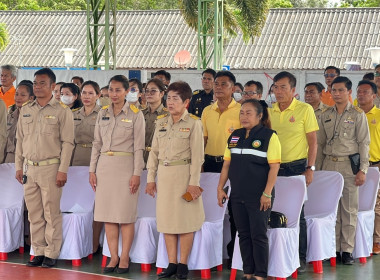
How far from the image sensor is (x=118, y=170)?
7441 millimetres

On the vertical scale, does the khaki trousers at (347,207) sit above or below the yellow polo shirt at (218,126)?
below

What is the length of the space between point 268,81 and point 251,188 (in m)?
5.43

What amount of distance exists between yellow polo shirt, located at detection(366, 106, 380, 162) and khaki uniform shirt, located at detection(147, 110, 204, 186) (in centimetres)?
215

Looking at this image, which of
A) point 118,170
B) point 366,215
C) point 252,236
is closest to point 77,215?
point 118,170

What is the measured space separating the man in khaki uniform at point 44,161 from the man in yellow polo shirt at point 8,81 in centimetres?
190

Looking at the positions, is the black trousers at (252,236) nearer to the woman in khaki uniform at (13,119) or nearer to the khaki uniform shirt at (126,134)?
the khaki uniform shirt at (126,134)

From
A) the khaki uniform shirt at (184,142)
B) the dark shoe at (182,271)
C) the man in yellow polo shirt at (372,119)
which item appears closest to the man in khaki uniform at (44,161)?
the khaki uniform shirt at (184,142)

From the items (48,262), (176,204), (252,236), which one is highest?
(176,204)

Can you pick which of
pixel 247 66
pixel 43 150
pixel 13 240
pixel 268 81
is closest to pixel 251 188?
pixel 43 150

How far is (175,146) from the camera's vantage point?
23.5ft

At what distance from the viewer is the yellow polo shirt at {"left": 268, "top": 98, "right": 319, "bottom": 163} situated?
24.3 feet

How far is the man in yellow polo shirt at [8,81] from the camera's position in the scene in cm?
956

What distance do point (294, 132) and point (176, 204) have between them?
1.24 m

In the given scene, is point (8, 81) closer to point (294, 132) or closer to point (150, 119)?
point (150, 119)
